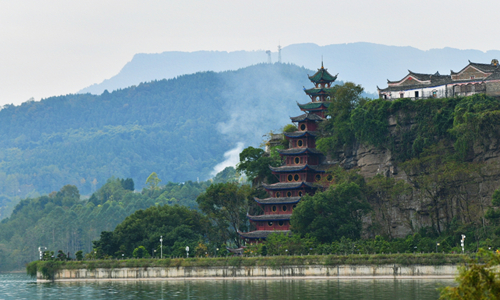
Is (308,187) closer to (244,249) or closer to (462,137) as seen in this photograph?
(244,249)

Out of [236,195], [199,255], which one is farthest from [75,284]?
[236,195]

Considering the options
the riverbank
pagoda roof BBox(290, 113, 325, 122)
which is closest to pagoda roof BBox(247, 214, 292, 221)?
the riverbank

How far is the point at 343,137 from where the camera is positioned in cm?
9562

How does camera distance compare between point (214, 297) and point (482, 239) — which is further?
point (482, 239)

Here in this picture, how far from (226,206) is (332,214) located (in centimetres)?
2062

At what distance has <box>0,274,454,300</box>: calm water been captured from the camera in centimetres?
6066

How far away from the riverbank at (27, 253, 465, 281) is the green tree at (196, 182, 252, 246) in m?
14.1

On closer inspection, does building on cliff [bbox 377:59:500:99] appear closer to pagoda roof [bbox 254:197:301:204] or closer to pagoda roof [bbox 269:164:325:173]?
pagoda roof [bbox 269:164:325:173]

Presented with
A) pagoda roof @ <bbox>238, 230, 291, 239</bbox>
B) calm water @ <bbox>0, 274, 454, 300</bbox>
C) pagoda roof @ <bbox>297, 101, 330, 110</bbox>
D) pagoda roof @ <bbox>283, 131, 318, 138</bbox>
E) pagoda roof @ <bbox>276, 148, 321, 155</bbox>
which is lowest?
calm water @ <bbox>0, 274, 454, 300</bbox>

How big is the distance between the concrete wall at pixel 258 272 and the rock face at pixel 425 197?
943 centimetres

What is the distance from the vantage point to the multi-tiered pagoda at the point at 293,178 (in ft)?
313

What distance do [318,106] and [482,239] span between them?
110 ft


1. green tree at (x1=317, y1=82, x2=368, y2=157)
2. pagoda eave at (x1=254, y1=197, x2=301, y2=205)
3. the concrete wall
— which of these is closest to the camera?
the concrete wall

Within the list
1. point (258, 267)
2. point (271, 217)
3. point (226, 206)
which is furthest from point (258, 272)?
point (226, 206)
